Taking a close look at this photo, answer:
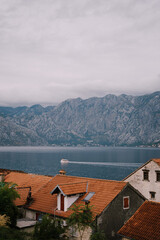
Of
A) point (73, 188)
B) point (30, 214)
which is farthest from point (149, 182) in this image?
point (30, 214)

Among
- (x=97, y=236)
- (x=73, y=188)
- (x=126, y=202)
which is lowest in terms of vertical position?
(x=97, y=236)

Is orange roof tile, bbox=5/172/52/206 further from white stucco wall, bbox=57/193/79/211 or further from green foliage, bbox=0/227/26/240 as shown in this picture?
green foliage, bbox=0/227/26/240

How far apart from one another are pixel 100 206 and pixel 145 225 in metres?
5.99

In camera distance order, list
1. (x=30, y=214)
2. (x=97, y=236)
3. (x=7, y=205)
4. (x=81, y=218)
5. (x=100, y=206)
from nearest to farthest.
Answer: (x=97, y=236) < (x=81, y=218) < (x=100, y=206) < (x=7, y=205) < (x=30, y=214)

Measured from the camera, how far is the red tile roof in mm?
23791

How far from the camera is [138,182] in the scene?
44.4m

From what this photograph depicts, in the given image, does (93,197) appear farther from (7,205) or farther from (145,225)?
(7,205)

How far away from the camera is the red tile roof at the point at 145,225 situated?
23.8 m

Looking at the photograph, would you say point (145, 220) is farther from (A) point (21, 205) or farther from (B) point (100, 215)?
(A) point (21, 205)

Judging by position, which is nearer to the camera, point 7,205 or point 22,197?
point 7,205

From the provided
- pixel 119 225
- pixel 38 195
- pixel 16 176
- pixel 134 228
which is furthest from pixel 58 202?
pixel 16 176

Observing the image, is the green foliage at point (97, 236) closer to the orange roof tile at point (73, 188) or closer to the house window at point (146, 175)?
the orange roof tile at point (73, 188)

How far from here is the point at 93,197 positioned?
31.4m

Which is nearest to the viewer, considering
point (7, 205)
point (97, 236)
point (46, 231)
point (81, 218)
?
point (46, 231)
